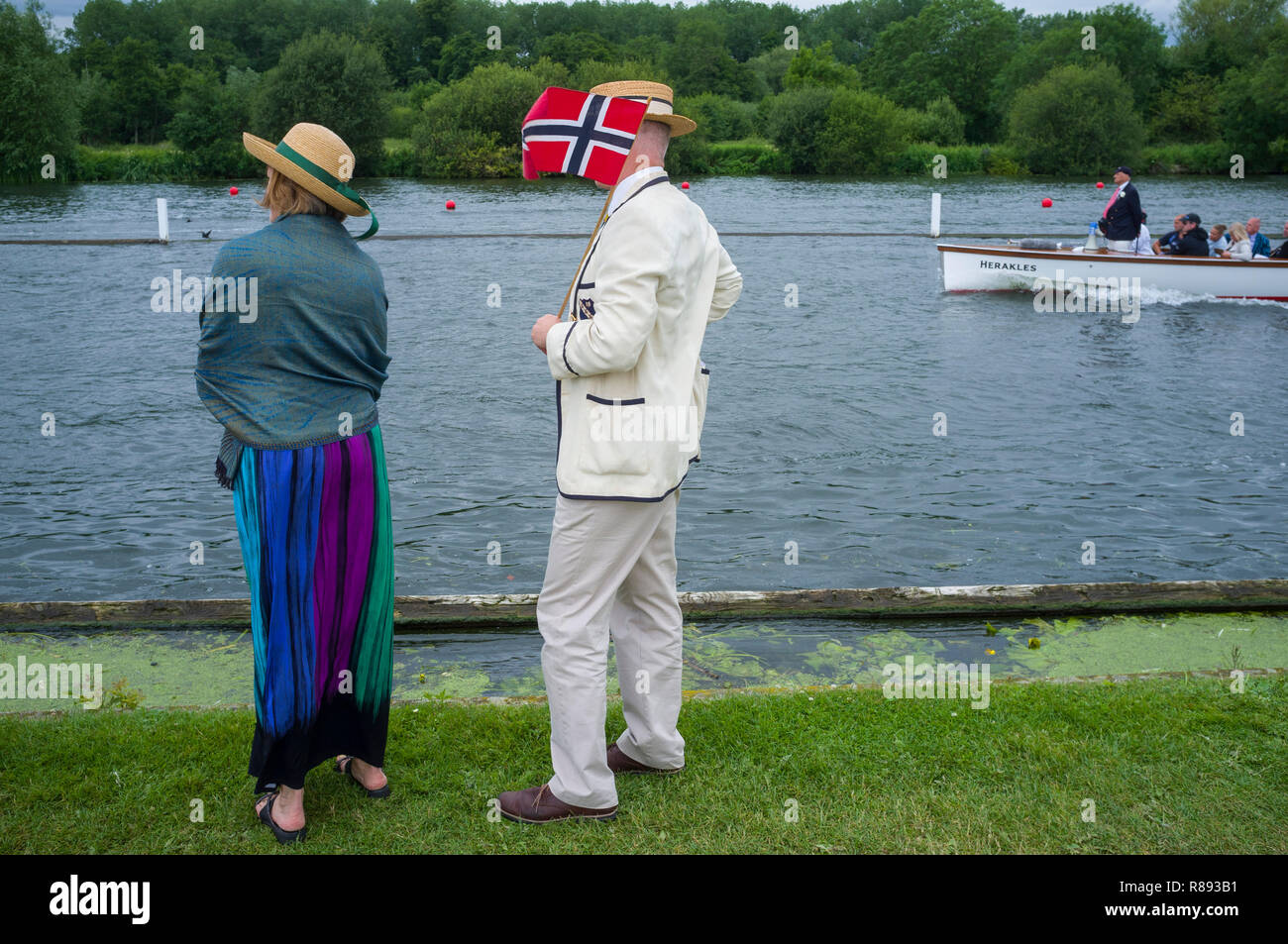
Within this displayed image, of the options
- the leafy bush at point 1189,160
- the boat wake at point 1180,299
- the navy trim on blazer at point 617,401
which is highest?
the leafy bush at point 1189,160

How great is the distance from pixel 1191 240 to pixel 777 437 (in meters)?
12.8

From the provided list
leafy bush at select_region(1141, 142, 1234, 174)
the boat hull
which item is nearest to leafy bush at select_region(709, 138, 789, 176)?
leafy bush at select_region(1141, 142, 1234, 174)

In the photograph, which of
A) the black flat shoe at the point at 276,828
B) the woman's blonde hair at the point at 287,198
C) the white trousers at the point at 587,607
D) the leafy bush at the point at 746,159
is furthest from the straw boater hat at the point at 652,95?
the leafy bush at the point at 746,159

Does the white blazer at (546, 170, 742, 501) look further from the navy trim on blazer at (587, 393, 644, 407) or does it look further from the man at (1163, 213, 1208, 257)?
the man at (1163, 213, 1208, 257)

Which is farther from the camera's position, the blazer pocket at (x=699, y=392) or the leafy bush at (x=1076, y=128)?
the leafy bush at (x=1076, y=128)

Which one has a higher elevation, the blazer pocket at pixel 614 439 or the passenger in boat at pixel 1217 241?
the passenger in boat at pixel 1217 241

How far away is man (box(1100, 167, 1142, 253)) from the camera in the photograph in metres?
20.8

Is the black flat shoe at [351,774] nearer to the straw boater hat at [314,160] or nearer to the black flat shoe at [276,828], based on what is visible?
the black flat shoe at [276,828]

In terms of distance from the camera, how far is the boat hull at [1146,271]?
829 inches

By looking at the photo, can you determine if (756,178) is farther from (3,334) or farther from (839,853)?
(839,853)

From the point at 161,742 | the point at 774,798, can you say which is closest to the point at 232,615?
the point at 161,742

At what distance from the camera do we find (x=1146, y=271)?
70.7 ft

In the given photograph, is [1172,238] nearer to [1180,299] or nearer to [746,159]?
[1180,299]

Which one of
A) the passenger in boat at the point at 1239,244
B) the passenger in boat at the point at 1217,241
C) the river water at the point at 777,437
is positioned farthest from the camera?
the passenger in boat at the point at 1217,241
